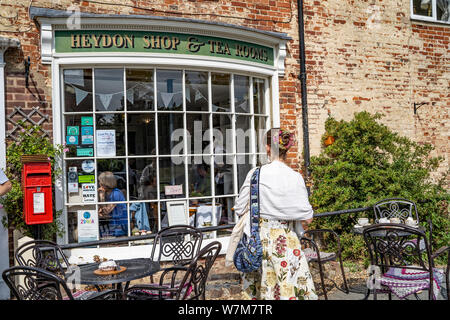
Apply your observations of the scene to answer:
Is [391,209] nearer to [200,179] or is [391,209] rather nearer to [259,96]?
[259,96]

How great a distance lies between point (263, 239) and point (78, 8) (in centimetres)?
412

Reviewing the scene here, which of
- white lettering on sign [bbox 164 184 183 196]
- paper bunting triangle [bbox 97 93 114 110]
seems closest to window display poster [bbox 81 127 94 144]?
paper bunting triangle [bbox 97 93 114 110]

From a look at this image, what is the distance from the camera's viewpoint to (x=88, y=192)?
5.68 metres

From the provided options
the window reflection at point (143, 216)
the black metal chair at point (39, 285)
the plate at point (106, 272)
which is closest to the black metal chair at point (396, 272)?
the plate at point (106, 272)

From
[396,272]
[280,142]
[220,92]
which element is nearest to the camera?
[280,142]

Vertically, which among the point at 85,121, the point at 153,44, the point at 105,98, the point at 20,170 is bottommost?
the point at 20,170

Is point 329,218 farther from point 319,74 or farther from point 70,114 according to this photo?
point 70,114

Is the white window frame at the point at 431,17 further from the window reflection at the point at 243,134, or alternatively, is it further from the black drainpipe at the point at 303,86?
the window reflection at the point at 243,134

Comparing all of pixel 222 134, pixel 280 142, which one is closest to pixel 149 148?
pixel 222 134

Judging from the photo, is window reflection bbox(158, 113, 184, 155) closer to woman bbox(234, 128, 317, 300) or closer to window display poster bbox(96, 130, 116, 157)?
window display poster bbox(96, 130, 116, 157)

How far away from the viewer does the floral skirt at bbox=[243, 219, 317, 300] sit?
3.72 meters

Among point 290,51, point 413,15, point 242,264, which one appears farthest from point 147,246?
point 413,15

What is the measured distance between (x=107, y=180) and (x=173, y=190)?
3.07ft

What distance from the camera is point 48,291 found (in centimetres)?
293
